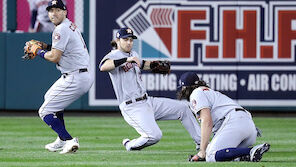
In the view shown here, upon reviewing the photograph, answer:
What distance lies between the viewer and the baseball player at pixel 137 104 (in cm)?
1040

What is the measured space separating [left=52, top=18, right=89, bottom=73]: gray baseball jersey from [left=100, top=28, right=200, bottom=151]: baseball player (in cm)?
30

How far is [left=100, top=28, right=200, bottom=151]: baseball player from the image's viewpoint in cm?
1040

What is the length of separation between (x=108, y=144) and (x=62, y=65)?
1601mm

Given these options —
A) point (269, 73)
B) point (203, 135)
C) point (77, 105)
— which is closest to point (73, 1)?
point (77, 105)

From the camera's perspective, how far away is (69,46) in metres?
10.4

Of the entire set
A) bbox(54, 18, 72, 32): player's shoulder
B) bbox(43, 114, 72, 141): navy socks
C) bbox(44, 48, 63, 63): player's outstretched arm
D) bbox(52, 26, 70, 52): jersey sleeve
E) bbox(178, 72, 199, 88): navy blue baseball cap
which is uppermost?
bbox(54, 18, 72, 32): player's shoulder

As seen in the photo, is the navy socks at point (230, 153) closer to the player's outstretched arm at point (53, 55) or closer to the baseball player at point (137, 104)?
the baseball player at point (137, 104)

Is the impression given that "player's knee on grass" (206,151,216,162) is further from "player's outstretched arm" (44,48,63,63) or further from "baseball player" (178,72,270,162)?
"player's outstretched arm" (44,48,63,63)

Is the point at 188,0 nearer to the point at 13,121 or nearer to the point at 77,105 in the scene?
the point at 77,105

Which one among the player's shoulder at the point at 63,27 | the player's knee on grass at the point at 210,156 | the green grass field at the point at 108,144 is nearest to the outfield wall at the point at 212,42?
the green grass field at the point at 108,144

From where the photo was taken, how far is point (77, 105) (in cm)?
1664

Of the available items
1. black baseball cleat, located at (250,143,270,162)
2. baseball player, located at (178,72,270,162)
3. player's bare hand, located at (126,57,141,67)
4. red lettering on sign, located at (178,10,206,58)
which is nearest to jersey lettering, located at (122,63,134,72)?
player's bare hand, located at (126,57,141,67)

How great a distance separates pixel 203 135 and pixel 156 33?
25.2 feet

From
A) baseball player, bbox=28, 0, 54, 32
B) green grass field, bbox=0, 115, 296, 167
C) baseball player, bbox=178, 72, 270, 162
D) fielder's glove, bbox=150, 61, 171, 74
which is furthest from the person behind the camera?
baseball player, bbox=28, 0, 54, 32
